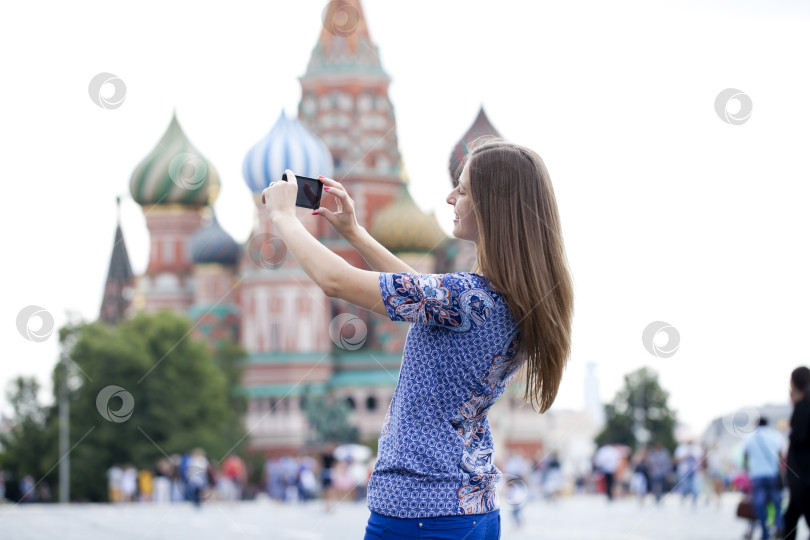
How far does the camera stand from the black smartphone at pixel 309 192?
2.48m

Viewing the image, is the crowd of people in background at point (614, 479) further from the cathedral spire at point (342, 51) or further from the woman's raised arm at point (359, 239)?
the cathedral spire at point (342, 51)

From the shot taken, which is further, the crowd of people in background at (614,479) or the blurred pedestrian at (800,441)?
the crowd of people in background at (614,479)

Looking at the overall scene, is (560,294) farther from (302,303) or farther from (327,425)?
(302,303)

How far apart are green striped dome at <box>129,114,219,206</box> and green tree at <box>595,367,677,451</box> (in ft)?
68.2

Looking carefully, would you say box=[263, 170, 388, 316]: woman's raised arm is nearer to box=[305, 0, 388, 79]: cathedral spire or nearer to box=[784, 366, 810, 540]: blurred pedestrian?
box=[784, 366, 810, 540]: blurred pedestrian

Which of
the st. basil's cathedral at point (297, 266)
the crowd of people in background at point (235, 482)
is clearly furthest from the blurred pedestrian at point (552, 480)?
the st. basil's cathedral at point (297, 266)

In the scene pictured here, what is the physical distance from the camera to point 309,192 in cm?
251

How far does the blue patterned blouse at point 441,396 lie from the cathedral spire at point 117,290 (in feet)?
230

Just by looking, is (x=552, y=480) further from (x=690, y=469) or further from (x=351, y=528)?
(x=351, y=528)

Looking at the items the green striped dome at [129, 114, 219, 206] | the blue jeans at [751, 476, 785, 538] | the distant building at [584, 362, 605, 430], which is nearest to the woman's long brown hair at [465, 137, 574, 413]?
the blue jeans at [751, 476, 785, 538]

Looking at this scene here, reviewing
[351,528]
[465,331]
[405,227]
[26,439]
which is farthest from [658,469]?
[405,227]

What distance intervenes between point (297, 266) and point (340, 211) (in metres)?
53.8

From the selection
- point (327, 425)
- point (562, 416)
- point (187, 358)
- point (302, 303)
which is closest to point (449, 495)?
point (187, 358)

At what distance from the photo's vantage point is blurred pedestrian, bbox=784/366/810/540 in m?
6.45
